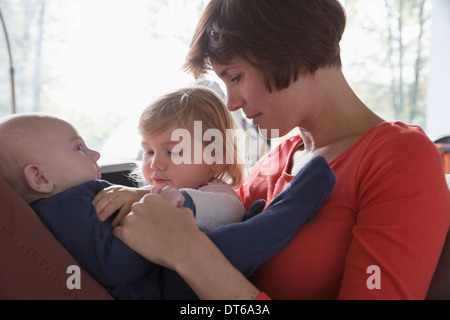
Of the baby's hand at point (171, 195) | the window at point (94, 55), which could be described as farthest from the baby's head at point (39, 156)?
the window at point (94, 55)

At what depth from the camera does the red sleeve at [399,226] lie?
0.87 m

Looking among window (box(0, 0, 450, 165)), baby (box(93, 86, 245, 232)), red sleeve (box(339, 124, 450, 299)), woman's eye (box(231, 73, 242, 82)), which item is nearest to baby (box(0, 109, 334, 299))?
red sleeve (box(339, 124, 450, 299))

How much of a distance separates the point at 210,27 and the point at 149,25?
386 centimetres

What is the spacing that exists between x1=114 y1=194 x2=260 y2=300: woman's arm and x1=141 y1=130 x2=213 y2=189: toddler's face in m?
0.42

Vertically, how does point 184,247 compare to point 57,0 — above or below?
below

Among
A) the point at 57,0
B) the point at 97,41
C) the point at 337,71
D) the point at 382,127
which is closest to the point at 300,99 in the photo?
the point at 337,71

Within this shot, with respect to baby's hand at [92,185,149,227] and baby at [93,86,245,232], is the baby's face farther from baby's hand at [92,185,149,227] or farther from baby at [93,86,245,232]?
baby at [93,86,245,232]

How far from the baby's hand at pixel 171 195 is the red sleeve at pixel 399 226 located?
0.42 meters

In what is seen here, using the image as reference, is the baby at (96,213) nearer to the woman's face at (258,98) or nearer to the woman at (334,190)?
the woman at (334,190)

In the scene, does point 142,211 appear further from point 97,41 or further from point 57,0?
point 57,0

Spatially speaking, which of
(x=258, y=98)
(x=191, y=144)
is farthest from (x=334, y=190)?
(x=191, y=144)

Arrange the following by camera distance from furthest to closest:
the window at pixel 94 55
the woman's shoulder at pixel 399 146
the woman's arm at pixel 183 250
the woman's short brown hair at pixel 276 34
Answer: the window at pixel 94 55
the woman's short brown hair at pixel 276 34
the woman's shoulder at pixel 399 146
the woman's arm at pixel 183 250

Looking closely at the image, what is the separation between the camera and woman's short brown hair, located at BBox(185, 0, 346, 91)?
3.64 ft

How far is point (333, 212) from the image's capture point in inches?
40.3
